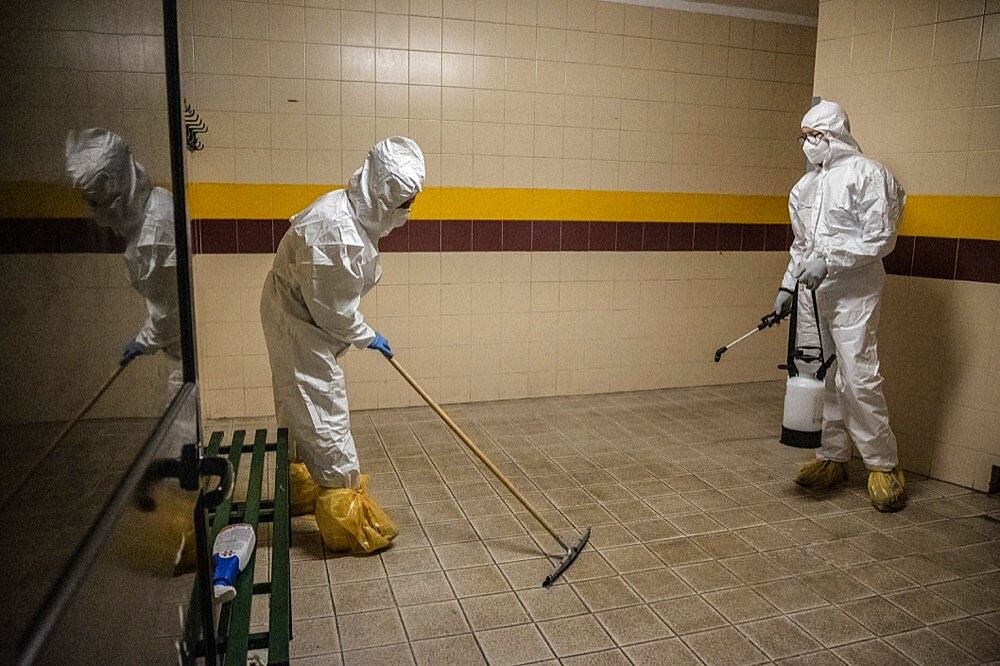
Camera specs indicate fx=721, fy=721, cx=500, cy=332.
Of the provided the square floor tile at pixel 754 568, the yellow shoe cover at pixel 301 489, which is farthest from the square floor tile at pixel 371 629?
the square floor tile at pixel 754 568

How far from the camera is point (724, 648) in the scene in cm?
221

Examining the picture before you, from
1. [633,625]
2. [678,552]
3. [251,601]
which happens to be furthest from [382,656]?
[678,552]

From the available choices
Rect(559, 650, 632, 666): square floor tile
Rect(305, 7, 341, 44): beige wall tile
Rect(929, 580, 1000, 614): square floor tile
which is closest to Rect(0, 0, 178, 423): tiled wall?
Rect(559, 650, 632, 666): square floor tile

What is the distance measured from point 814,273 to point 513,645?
81.0 inches

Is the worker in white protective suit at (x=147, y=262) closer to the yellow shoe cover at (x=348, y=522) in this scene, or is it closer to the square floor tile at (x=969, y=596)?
the yellow shoe cover at (x=348, y=522)

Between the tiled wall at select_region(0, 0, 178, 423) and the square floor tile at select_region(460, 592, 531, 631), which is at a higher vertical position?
the tiled wall at select_region(0, 0, 178, 423)

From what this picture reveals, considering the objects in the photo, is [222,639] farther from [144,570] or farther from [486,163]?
[486,163]

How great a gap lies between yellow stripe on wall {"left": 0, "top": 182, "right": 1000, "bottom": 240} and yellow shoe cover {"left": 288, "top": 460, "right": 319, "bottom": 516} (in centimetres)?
146

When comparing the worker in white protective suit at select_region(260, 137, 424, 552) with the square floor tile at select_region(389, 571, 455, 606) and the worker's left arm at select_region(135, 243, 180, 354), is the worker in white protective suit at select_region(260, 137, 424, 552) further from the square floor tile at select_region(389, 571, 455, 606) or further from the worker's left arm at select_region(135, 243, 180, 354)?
the worker's left arm at select_region(135, 243, 180, 354)

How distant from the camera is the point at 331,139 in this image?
429cm

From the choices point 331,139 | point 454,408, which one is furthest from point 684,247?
point 331,139

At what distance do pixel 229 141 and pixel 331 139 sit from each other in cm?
57

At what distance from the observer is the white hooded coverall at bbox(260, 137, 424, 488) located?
2.58 metres

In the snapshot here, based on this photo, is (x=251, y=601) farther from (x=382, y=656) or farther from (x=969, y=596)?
(x=969, y=596)
